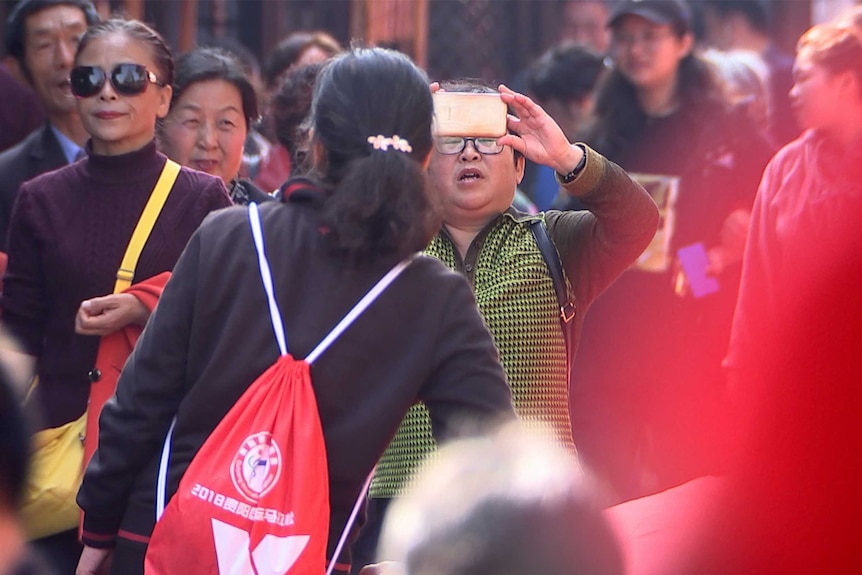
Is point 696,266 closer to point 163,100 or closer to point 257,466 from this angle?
point 163,100

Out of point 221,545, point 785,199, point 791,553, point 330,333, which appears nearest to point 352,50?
point 330,333

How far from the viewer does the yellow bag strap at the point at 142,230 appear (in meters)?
3.52

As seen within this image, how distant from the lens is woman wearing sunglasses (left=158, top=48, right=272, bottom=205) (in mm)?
4430

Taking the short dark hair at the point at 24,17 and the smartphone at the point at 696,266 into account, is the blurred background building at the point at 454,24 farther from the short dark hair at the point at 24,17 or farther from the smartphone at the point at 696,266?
the smartphone at the point at 696,266

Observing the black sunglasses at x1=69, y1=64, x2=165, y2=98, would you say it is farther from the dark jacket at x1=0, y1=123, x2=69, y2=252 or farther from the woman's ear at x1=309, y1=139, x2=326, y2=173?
the woman's ear at x1=309, y1=139, x2=326, y2=173

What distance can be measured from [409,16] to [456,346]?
4739 mm

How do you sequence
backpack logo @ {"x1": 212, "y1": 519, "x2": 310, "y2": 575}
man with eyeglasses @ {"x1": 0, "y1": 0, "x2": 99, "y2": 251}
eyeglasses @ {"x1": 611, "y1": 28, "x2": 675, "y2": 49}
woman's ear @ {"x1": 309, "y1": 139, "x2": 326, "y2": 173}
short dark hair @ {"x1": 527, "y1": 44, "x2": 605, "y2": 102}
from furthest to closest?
short dark hair @ {"x1": 527, "y1": 44, "x2": 605, "y2": 102} < eyeglasses @ {"x1": 611, "y1": 28, "x2": 675, "y2": 49} < man with eyeglasses @ {"x1": 0, "y1": 0, "x2": 99, "y2": 251} < woman's ear @ {"x1": 309, "y1": 139, "x2": 326, "y2": 173} < backpack logo @ {"x1": 212, "y1": 519, "x2": 310, "y2": 575}

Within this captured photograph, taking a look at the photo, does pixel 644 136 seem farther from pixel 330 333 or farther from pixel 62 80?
pixel 330 333

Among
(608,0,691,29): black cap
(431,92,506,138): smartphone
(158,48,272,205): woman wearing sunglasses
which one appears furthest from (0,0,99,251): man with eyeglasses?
(608,0,691,29): black cap

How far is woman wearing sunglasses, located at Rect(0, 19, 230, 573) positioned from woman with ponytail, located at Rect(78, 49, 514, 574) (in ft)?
2.60

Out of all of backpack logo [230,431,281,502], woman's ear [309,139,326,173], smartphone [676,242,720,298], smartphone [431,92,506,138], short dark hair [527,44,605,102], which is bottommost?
smartphone [676,242,720,298]

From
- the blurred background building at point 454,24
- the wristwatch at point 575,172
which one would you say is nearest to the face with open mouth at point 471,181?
the wristwatch at point 575,172

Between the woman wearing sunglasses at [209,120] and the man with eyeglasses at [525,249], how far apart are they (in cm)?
110

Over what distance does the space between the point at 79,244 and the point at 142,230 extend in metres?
0.16
